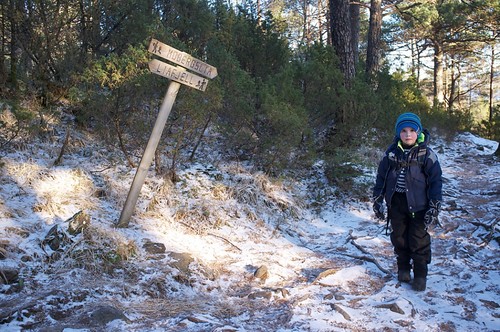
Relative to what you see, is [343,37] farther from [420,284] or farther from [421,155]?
[420,284]

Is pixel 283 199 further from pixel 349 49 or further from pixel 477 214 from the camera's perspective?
pixel 349 49

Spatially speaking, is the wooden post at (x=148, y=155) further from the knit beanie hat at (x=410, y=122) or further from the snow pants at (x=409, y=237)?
the snow pants at (x=409, y=237)

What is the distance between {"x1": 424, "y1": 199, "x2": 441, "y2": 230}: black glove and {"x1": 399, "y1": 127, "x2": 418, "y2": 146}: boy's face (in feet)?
1.85

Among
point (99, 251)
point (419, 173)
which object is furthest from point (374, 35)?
point (99, 251)

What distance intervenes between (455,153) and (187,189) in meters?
9.31

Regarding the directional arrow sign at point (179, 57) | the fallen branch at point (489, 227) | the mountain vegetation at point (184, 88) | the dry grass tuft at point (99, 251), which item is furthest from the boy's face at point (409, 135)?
the dry grass tuft at point (99, 251)

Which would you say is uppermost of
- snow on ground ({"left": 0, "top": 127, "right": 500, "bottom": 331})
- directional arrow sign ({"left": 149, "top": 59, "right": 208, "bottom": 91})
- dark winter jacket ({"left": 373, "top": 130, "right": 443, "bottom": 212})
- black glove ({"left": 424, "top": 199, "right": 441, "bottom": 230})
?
directional arrow sign ({"left": 149, "top": 59, "right": 208, "bottom": 91})

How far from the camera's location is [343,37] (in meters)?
8.70

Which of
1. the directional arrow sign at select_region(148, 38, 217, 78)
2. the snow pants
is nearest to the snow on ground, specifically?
the snow pants

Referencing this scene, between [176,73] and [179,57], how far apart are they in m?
0.19

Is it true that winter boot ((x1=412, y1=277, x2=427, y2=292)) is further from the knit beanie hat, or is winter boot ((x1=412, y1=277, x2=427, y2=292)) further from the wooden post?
the wooden post

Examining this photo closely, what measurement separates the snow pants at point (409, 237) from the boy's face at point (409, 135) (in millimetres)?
501

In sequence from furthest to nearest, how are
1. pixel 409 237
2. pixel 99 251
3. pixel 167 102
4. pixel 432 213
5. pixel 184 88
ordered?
pixel 184 88
pixel 167 102
pixel 99 251
pixel 409 237
pixel 432 213

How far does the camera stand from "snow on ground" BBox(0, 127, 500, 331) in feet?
10.1
